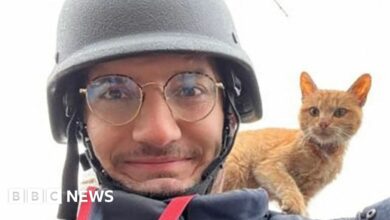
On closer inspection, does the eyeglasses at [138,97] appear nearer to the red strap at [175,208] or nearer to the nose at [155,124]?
the nose at [155,124]

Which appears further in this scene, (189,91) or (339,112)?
(339,112)

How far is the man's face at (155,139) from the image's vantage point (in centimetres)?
93

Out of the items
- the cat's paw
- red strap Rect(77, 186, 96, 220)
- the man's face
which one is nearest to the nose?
the man's face

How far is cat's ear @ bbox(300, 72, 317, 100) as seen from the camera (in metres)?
1.41

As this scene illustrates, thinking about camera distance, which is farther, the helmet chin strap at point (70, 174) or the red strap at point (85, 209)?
the helmet chin strap at point (70, 174)

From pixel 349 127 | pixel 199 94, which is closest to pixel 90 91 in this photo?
pixel 199 94

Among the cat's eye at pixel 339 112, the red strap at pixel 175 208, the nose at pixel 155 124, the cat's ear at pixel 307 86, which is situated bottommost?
the cat's eye at pixel 339 112

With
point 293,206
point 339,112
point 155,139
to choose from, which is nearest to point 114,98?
point 155,139

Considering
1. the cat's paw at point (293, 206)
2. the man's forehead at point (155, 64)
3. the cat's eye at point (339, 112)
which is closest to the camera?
the man's forehead at point (155, 64)

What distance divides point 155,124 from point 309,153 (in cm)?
52

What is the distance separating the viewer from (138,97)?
95 cm

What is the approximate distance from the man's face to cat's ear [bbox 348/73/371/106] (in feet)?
1.40

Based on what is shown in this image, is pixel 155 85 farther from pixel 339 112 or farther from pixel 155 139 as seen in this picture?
pixel 339 112

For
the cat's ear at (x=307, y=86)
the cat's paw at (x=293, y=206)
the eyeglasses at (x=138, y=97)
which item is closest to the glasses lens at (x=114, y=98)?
the eyeglasses at (x=138, y=97)
